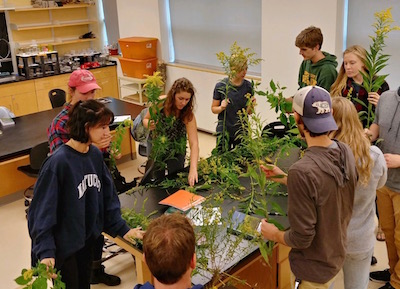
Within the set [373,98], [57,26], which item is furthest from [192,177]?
[57,26]

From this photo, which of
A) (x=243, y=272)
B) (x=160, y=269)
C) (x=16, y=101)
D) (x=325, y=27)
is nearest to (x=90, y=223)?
(x=243, y=272)

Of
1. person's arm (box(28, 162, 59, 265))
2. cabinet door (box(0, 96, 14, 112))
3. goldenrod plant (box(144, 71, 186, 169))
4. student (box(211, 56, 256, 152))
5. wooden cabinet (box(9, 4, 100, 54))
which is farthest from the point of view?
wooden cabinet (box(9, 4, 100, 54))

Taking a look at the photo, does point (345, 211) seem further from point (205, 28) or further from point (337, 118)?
point (205, 28)

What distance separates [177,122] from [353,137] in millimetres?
1458

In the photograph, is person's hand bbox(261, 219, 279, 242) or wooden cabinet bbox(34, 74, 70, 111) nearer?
person's hand bbox(261, 219, 279, 242)

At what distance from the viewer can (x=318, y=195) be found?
1.82 meters

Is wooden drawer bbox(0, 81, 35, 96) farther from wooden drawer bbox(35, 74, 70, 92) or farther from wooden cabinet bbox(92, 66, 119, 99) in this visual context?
wooden cabinet bbox(92, 66, 119, 99)

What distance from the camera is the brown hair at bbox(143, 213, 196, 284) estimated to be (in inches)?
54.6

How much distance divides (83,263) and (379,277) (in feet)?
6.92

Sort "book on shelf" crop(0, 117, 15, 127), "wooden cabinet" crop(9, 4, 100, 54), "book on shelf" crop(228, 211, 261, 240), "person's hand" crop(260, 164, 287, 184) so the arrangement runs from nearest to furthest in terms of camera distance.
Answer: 1. "book on shelf" crop(228, 211, 261, 240)
2. "person's hand" crop(260, 164, 287, 184)
3. "book on shelf" crop(0, 117, 15, 127)
4. "wooden cabinet" crop(9, 4, 100, 54)

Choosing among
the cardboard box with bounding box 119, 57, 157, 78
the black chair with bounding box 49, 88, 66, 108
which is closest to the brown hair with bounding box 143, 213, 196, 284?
the black chair with bounding box 49, 88, 66, 108

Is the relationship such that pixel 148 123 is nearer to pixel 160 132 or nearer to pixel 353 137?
pixel 160 132

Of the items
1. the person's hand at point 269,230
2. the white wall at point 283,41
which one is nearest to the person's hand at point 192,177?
the person's hand at point 269,230

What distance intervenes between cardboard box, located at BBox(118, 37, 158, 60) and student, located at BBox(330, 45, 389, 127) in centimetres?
417
